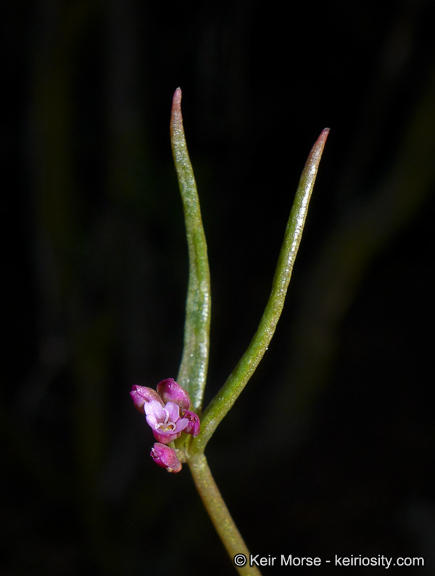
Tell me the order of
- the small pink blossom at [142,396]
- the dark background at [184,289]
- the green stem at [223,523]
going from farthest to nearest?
the dark background at [184,289] < the small pink blossom at [142,396] < the green stem at [223,523]

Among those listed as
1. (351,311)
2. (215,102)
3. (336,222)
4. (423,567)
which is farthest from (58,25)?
(351,311)

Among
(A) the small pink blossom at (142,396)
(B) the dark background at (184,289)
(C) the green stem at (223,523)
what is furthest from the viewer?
(B) the dark background at (184,289)

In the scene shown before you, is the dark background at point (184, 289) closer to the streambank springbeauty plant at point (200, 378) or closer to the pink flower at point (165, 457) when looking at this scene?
the streambank springbeauty plant at point (200, 378)

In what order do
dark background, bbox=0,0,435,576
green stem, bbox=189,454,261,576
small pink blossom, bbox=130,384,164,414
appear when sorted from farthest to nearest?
dark background, bbox=0,0,435,576, small pink blossom, bbox=130,384,164,414, green stem, bbox=189,454,261,576

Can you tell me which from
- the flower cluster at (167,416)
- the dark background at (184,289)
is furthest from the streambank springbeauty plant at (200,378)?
the dark background at (184,289)

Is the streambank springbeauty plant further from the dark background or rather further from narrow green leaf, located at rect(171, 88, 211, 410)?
the dark background

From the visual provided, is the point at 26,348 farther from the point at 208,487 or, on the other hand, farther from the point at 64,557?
the point at 208,487

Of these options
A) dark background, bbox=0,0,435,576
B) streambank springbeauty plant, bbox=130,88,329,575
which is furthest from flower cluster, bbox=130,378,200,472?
dark background, bbox=0,0,435,576
